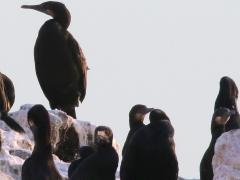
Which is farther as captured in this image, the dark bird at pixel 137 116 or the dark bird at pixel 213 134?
the dark bird at pixel 137 116

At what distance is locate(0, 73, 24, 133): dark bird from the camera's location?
1874 cm

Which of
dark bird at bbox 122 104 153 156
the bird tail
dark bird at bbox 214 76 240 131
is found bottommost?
dark bird at bbox 122 104 153 156

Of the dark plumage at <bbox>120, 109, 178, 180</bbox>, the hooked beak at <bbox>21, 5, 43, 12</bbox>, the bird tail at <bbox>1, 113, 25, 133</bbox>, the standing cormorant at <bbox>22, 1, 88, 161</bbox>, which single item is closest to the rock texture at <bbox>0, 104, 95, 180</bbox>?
the bird tail at <bbox>1, 113, 25, 133</bbox>

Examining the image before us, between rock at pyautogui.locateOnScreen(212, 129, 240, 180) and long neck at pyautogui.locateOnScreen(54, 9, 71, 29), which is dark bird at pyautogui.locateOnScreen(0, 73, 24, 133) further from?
rock at pyautogui.locateOnScreen(212, 129, 240, 180)

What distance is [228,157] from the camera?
1508 cm

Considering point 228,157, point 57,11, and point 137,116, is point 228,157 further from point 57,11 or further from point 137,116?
point 57,11

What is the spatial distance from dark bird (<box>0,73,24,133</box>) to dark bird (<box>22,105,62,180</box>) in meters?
1.66

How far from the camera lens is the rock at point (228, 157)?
48.7 feet

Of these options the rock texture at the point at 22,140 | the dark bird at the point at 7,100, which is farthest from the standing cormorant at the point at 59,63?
the rock texture at the point at 22,140

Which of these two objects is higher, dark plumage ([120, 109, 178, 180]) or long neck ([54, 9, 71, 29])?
long neck ([54, 9, 71, 29])

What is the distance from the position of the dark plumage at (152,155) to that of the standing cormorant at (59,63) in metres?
6.15

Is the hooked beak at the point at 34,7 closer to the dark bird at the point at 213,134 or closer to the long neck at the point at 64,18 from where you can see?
the long neck at the point at 64,18

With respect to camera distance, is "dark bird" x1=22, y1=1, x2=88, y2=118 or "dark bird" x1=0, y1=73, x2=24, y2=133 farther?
"dark bird" x1=22, y1=1, x2=88, y2=118

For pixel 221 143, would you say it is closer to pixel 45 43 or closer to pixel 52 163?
pixel 52 163
